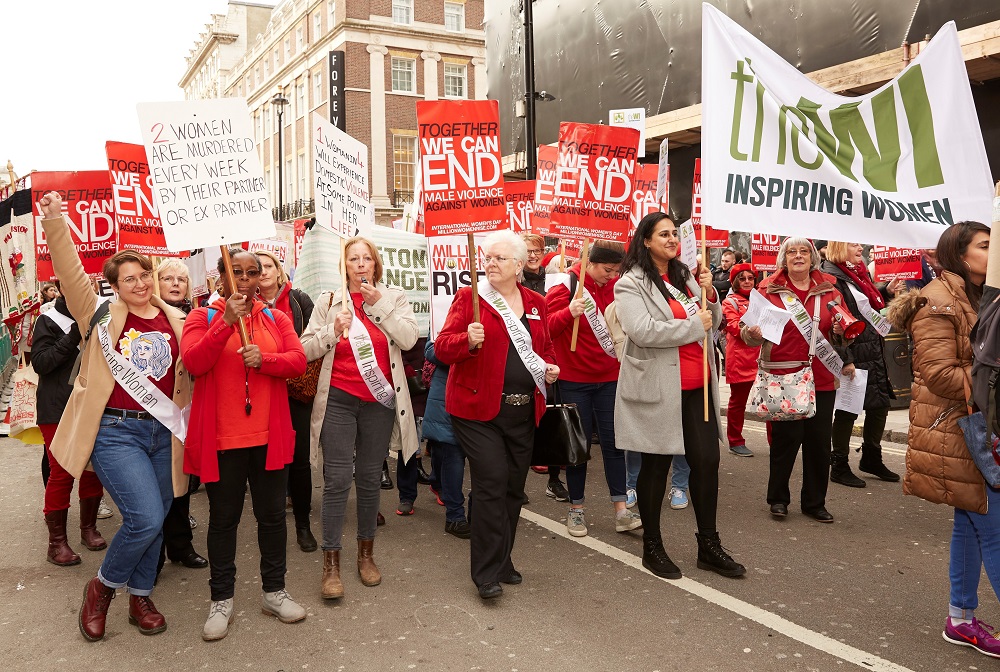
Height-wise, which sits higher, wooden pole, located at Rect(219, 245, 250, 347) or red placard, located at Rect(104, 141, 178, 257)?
red placard, located at Rect(104, 141, 178, 257)

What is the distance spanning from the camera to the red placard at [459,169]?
5.08 m

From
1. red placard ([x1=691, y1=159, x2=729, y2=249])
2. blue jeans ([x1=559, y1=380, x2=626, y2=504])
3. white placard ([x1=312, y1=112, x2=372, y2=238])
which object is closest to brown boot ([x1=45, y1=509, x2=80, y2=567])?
white placard ([x1=312, y1=112, x2=372, y2=238])

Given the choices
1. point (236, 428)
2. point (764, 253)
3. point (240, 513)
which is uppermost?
point (764, 253)

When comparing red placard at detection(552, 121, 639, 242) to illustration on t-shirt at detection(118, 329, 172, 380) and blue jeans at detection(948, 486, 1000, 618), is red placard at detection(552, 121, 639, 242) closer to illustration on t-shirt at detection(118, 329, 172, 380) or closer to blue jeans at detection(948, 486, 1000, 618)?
illustration on t-shirt at detection(118, 329, 172, 380)

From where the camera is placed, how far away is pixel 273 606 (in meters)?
4.31

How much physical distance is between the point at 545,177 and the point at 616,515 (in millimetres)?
4111

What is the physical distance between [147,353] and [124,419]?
34 cm

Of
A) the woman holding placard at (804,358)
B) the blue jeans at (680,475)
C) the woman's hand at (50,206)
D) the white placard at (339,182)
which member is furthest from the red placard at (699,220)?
the woman's hand at (50,206)

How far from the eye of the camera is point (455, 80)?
157 feet

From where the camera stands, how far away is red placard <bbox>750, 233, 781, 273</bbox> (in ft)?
29.0

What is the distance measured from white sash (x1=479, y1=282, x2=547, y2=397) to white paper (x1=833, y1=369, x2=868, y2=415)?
3116 millimetres

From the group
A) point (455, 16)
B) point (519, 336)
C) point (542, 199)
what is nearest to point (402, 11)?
point (455, 16)

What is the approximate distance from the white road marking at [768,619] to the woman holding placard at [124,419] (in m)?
2.55

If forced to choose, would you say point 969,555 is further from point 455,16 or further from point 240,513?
point 455,16
